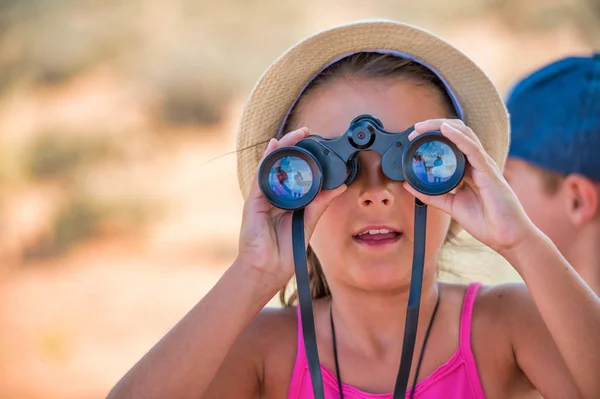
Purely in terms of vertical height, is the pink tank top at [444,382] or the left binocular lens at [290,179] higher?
the left binocular lens at [290,179]

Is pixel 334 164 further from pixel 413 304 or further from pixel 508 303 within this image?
pixel 508 303

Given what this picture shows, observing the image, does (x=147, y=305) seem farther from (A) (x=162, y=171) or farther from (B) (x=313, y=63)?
(B) (x=313, y=63)

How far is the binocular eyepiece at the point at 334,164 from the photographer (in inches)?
71.8

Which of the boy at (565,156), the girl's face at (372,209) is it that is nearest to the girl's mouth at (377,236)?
the girl's face at (372,209)

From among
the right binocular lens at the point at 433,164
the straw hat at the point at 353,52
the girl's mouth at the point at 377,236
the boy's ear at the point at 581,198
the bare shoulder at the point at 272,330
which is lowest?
the bare shoulder at the point at 272,330

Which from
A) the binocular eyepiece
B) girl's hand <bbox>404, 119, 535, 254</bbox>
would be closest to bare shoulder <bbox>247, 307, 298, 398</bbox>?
the binocular eyepiece

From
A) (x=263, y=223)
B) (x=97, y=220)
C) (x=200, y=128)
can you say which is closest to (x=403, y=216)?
(x=263, y=223)

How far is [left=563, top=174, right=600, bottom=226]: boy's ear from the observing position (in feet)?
9.13

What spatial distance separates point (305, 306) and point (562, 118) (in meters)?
1.46

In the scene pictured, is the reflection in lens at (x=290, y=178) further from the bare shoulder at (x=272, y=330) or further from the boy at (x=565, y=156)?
the boy at (x=565, y=156)

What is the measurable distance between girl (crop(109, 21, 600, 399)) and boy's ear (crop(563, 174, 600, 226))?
2.03 ft


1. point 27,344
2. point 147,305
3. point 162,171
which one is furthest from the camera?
point 162,171

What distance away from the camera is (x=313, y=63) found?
222cm

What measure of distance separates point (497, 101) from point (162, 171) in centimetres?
482
